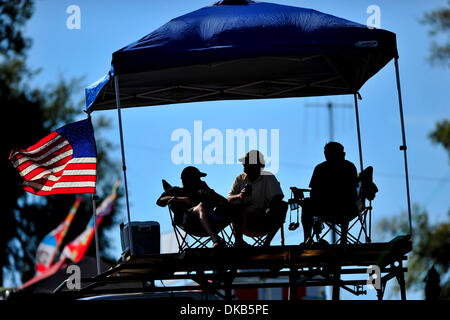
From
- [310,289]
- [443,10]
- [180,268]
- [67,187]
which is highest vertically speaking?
[443,10]

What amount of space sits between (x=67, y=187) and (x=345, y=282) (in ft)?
10.7

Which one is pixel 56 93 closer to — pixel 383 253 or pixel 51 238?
pixel 51 238

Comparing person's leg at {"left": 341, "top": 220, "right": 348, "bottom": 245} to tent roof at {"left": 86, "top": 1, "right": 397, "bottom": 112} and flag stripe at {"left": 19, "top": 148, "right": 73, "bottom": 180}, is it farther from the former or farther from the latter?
flag stripe at {"left": 19, "top": 148, "right": 73, "bottom": 180}

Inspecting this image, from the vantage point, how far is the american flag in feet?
40.3

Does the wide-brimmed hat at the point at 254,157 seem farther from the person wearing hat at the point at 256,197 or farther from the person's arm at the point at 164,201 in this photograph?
the person's arm at the point at 164,201

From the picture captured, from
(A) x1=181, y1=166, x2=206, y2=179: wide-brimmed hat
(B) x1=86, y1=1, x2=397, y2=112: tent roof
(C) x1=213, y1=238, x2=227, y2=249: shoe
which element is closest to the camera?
(B) x1=86, y1=1, x2=397, y2=112: tent roof

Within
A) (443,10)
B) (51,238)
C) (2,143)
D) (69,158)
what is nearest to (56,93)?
(2,143)

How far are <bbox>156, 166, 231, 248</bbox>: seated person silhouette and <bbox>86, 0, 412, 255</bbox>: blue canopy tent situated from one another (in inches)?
29.9

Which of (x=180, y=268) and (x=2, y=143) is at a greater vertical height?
(x=2, y=143)

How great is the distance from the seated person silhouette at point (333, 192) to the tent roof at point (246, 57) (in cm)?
111

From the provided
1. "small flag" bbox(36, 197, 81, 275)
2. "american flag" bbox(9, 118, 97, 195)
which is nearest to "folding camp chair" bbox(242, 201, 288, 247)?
"american flag" bbox(9, 118, 97, 195)

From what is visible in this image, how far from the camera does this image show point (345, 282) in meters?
12.5

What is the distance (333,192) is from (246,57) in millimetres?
1675

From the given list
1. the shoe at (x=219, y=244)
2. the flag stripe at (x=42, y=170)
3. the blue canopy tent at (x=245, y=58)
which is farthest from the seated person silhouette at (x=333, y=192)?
the flag stripe at (x=42, y=170)
